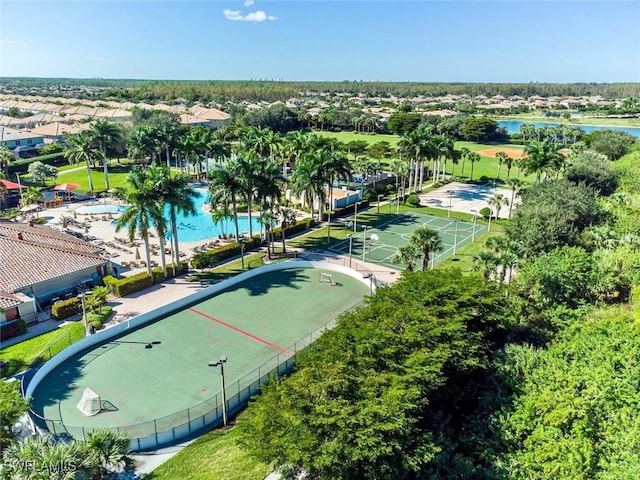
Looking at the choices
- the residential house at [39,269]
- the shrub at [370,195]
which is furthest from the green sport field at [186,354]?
the shrub at [370,195]

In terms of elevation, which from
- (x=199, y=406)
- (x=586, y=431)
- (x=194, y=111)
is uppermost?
(x=194, y=111)

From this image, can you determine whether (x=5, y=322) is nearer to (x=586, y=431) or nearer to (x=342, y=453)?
(x=342, y=453)

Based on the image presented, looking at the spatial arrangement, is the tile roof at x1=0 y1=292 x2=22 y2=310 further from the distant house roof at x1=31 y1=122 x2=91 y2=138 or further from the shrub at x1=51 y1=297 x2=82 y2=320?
the distant house roof at x1=31 y1=122 x2=91 y2=138

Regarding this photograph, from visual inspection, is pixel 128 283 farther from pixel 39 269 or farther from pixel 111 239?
pixel 111 239

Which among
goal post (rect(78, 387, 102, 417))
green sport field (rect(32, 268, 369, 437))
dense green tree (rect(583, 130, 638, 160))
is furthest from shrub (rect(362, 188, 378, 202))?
goal post (rect(78, 387, 102, 417))

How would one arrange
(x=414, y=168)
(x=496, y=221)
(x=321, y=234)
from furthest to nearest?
(x=414, y=168) < (x=496, y=221) < (x=321, y=234)

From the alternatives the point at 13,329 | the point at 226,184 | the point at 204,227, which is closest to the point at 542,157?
the point at 226,184

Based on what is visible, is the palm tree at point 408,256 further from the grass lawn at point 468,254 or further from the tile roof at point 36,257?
the tile roof at point 36,257

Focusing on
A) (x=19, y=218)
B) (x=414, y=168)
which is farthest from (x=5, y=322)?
(x=414, y=168)
